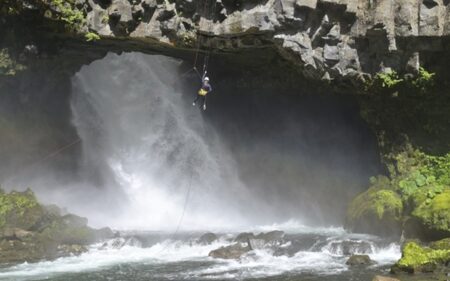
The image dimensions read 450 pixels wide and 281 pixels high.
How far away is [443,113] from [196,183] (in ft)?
42.9

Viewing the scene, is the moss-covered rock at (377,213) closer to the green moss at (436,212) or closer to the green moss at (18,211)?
the green moss at (436,212)

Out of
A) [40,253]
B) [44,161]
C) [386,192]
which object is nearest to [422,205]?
[386,192]

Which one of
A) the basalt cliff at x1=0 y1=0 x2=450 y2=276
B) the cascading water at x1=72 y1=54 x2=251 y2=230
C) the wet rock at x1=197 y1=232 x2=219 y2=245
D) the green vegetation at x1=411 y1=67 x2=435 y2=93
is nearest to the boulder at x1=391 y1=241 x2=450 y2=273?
the basalt cliff at x1=0 y1=0 x2=450 y2=276

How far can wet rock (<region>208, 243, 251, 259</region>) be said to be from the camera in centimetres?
1824

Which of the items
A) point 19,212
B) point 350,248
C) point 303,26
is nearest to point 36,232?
point 19,212

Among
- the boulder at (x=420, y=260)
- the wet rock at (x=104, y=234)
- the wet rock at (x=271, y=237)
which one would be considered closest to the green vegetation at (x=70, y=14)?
the wet rock at (x=104, y=234)

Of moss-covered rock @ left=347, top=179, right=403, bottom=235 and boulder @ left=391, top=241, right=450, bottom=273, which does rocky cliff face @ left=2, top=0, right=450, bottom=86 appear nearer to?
moss-covered rock @ left=347, top=179, right=403, bottom=235

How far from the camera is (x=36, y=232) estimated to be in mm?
20453

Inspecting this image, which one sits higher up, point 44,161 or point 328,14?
point 328,14

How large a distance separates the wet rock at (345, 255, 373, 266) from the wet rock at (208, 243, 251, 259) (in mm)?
3761

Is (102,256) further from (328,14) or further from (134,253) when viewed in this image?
(328,14)

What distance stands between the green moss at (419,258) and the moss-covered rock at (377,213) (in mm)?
5180

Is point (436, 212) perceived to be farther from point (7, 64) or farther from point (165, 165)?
point (7, 64)

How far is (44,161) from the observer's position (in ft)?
90.8
